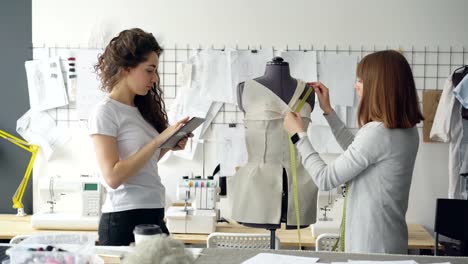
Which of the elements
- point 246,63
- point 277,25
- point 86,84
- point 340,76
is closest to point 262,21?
point 277,25

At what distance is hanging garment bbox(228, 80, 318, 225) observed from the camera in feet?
9.35

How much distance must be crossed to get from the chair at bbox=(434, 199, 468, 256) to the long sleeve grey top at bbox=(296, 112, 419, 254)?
1.12 metres

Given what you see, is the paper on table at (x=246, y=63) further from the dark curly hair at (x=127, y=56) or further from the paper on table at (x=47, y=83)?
the dark curly hair at (x=127, y=56)

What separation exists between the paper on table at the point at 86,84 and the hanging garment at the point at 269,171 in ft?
5.83

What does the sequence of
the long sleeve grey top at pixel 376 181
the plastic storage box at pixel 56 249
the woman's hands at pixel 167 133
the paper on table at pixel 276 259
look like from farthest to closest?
the woman's hands at pixel 167 133
the long sleeve grey top at pixel 376 181
the paper on table at pixel 276 259
the plastic storage box at pixel 56 249

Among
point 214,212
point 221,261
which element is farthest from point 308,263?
point 214,212

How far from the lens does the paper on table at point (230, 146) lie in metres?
4.26

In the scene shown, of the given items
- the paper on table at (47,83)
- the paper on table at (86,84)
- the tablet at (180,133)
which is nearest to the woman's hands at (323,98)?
the tablet at (180,133)

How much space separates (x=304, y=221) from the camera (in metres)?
2.84

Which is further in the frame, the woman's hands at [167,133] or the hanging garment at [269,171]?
the hanging garment at [269,171]

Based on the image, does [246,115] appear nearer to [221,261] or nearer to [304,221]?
[304,221]

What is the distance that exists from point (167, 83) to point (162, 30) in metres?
0.38

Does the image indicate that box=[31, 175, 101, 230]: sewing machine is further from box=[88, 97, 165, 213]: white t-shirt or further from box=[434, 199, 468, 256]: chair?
box=[434, 199, 468, 256]: chair

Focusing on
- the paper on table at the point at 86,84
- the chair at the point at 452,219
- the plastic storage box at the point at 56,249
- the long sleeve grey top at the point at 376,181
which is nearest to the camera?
the plastic storage box at the point at 56,249
